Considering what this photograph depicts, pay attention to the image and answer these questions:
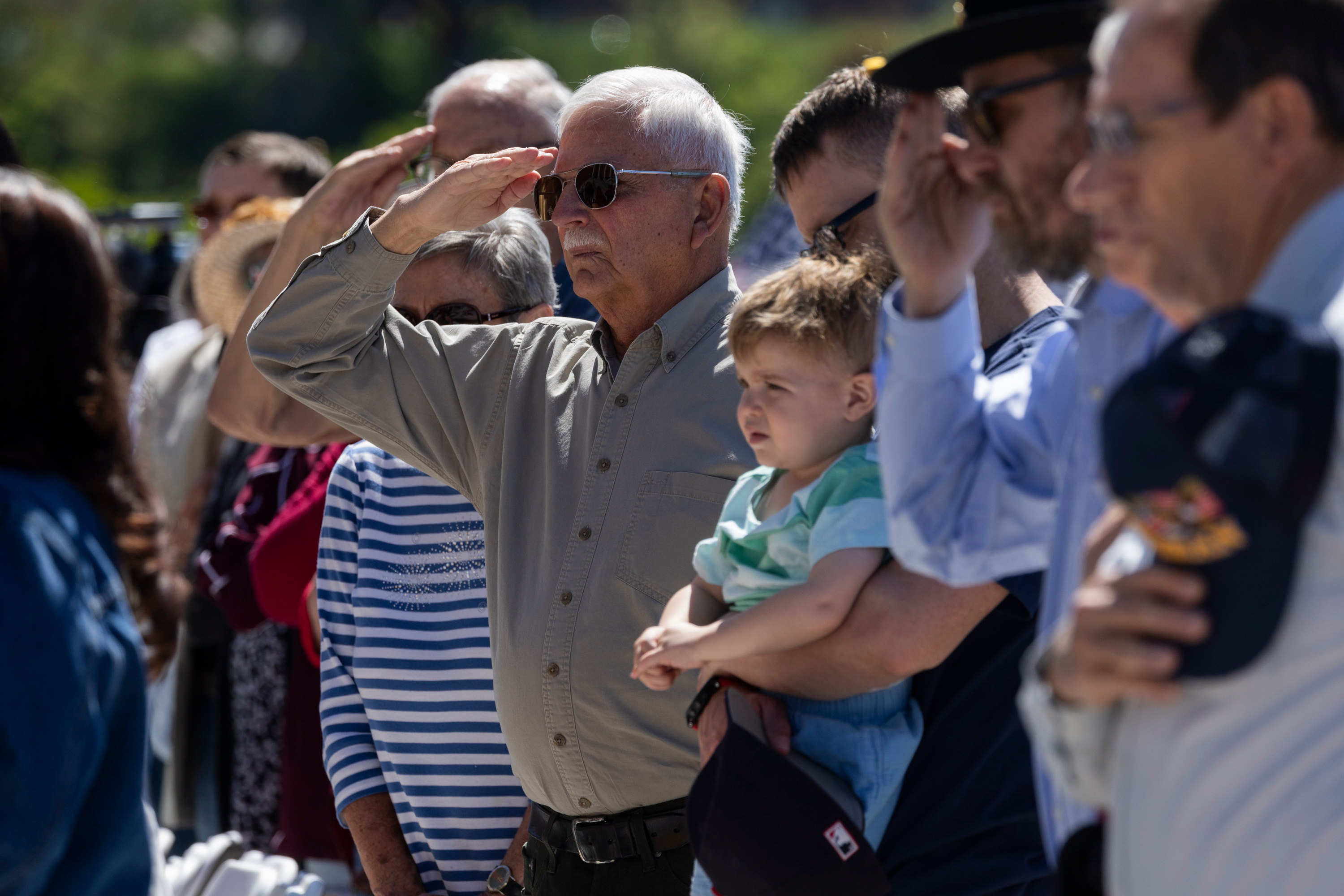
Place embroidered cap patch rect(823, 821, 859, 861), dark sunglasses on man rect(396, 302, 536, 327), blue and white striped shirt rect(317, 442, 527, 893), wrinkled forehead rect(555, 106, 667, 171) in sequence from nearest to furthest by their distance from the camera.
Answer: embroidered cap patch rect(823, 821, 859, 861), wrinkled forehead rect(555, 106, 667, 171), blue and white striped shirt rect(317, 442, 527, 893), dark sunglasses on man rect(396, 302, 536, 327)

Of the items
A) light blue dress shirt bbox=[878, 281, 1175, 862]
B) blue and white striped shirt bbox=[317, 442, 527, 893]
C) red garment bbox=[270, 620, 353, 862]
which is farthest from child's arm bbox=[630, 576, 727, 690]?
red garment bbox=[270, 620, 353, 862]

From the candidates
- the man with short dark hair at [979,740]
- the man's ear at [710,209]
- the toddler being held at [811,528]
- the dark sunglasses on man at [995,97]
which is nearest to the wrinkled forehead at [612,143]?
the man's ear at [710,209]

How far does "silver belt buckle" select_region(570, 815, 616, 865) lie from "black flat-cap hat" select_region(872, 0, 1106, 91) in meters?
1.58

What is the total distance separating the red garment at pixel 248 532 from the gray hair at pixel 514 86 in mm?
1217

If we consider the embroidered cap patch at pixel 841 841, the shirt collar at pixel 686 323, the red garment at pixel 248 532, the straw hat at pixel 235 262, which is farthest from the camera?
the straw hat at pixel 235 262

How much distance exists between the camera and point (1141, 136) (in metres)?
1.31

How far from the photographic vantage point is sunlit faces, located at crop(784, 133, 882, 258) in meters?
2.53

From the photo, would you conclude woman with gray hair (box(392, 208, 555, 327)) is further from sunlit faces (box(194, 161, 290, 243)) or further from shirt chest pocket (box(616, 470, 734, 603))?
sunlit faces (box(194, 161, 290, 243))

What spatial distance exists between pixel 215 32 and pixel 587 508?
4996 centimetres

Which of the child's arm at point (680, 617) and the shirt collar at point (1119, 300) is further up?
the shirt collar at point (1119, 300)

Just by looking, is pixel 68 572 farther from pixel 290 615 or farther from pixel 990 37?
pixel 290 615

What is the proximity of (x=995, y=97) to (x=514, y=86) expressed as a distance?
9.16ft

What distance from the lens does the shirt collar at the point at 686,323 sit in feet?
8.90

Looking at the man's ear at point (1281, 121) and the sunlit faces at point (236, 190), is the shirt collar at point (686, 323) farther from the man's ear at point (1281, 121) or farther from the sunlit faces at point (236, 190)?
the sunlit faces at point (236, 190)
